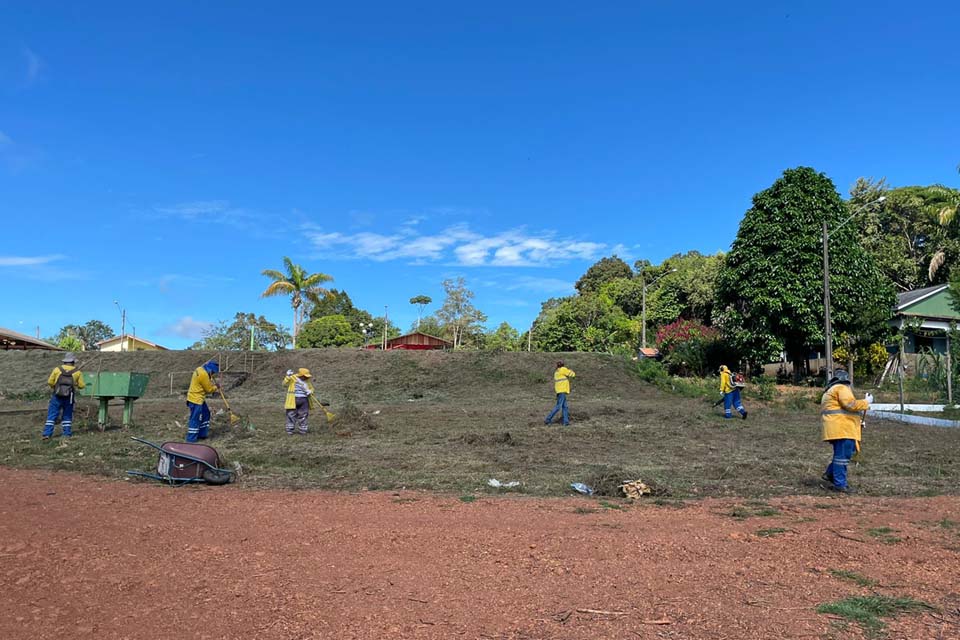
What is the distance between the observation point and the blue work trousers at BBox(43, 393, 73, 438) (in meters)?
12.2

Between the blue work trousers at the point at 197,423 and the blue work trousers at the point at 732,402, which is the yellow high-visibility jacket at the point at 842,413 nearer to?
the blue work trousers at the point at 732,402

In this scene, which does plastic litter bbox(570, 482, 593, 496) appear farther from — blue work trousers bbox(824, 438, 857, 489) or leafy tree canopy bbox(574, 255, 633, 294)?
leafy tree canopy bbox(574, 255, 633, 294)

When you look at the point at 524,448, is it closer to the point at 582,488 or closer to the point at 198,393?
the point at 582,488

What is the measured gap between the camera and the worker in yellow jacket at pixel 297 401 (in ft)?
43.6

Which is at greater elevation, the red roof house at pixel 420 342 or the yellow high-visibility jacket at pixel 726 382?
the red roof house at pixel 420 342

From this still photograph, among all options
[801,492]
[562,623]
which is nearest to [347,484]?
[562,623]

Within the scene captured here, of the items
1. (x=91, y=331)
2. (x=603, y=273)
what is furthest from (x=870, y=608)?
(x=91, y=331)

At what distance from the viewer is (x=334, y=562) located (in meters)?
4.91

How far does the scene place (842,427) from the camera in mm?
7914

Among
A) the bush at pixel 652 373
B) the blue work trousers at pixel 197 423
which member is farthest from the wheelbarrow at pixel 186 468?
the bush at pixel 652 373

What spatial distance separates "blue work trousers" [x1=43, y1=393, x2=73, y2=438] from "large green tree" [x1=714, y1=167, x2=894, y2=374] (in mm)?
23587

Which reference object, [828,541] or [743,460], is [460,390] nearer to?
[743,460]

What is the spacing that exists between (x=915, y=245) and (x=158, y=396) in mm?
43758

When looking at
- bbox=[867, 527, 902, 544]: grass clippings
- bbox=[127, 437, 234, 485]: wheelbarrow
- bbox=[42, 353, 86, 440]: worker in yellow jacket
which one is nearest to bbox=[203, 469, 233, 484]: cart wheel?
bbox=[127, 437, 234, 485]: wheelbarrow
